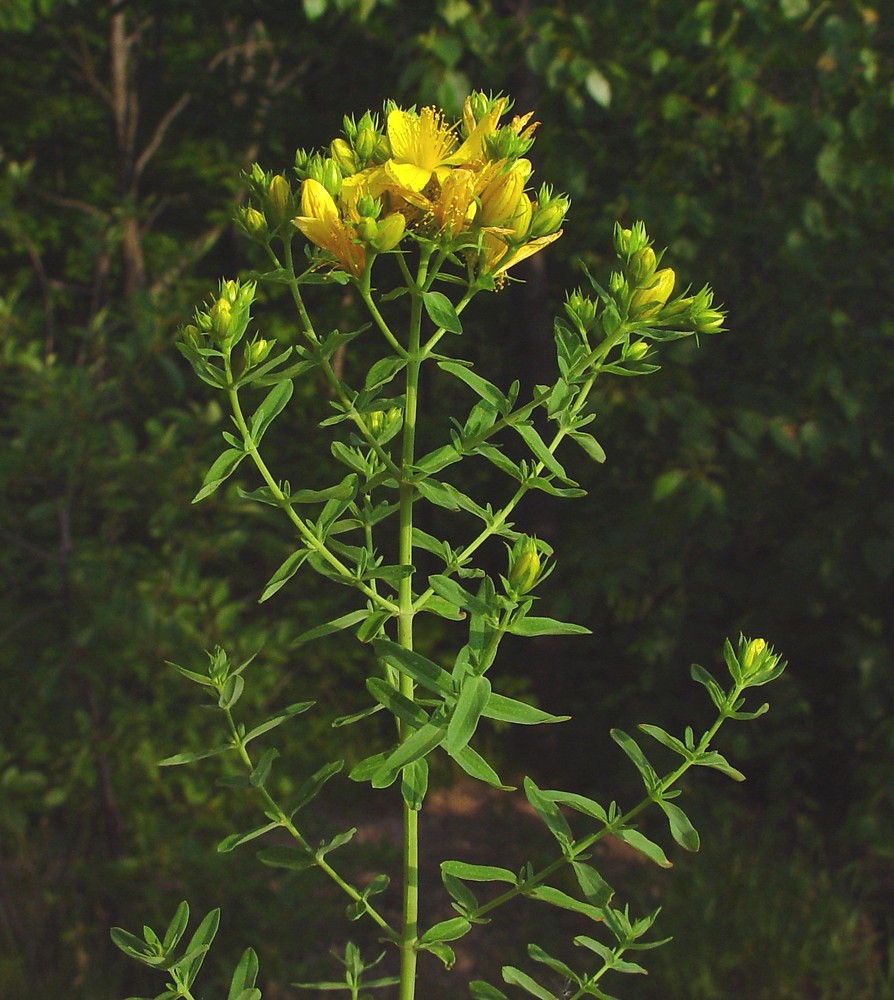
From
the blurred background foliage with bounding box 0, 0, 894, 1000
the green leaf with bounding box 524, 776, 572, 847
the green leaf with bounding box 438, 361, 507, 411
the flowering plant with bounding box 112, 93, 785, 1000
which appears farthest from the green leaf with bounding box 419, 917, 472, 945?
the blurred background foliage with bounding box 0, 0, 894, 1000

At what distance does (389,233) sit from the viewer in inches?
33.2

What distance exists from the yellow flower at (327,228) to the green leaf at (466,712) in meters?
0.32

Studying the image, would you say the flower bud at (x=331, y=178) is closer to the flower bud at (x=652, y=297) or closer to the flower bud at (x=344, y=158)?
the flower bud at (x=344, y=158)

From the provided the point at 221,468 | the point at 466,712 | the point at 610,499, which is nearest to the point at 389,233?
the point at 221,468

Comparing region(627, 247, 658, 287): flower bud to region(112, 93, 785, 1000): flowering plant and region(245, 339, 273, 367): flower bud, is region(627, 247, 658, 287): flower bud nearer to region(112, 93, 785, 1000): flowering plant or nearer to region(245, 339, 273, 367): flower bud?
region(112, 93, 785, 1000): flowering plant

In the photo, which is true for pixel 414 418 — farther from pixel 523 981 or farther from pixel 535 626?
pixel 523 981

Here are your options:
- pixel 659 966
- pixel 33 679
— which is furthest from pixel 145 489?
pixel 659 966

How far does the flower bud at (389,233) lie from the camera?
0.84m

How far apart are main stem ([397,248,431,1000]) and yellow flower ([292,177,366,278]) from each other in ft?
0.16

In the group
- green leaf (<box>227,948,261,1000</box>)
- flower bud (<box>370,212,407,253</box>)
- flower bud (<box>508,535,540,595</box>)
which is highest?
flower bud (<box>370,212,407,253</box>)

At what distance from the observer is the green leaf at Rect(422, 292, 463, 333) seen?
91cm

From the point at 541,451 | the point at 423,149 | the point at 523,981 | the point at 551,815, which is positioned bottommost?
the point at 523,981

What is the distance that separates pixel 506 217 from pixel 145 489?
195 cm

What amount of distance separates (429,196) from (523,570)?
0.96ft
